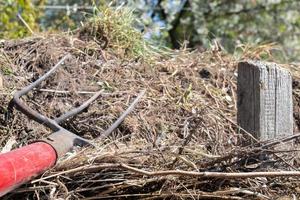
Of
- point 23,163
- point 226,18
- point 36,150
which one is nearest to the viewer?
point 23,163

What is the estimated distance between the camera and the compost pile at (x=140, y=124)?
2.82 metres

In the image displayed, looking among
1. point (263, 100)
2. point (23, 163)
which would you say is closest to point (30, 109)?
point (23, 163)

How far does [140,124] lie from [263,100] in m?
0.71

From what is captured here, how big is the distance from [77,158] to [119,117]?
63cm

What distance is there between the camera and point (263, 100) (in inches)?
120

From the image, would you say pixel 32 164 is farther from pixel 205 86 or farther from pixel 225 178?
pixel 205 86

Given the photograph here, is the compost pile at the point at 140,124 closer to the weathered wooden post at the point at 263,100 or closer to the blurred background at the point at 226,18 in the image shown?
the weathered wooden post at the point at 263,100

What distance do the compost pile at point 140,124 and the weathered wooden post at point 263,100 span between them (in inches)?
3.0

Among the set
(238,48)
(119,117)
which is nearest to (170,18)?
(238,48)

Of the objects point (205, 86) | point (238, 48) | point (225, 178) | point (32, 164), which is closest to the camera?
point (32, 164)

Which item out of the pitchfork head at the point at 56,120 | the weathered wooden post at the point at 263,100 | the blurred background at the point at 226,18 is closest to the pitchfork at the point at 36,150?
the pitchfork head at the point at 56,120

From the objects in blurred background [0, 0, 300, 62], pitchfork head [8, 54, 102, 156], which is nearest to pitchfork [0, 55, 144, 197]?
pitchfork head [8, 54, 102, 156]

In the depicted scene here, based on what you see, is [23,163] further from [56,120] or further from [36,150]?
[56,120]

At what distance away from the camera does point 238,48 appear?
481 centimetres
